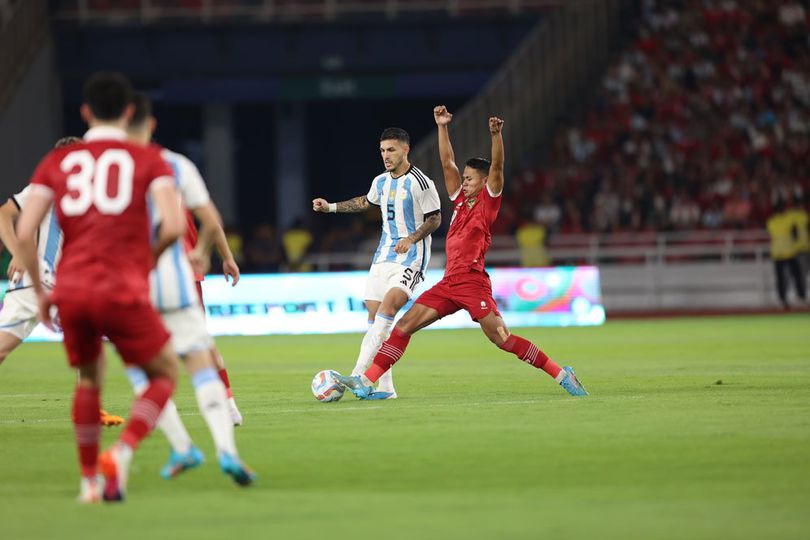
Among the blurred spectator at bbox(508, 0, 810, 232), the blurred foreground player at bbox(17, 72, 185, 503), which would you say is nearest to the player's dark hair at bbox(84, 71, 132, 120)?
the blurred foreground player at bbox(17, 72, 185, 503)

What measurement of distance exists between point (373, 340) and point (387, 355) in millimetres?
430

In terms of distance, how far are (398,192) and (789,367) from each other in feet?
16.7

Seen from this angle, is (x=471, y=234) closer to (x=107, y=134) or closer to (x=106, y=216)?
(x=107, y=134)

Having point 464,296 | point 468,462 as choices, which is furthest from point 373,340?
point 468,462

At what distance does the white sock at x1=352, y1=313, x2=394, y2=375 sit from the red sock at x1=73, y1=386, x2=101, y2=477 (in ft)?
18.3

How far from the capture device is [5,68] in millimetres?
33594

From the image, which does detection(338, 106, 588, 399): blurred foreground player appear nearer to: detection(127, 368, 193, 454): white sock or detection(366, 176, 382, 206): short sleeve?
detection(366, 176, 382, 206): short sleeve

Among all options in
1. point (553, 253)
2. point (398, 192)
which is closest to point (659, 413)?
point (398, 192)

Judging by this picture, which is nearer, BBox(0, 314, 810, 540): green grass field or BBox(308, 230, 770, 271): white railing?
BBox(0, 314, 810, 540): green grass field

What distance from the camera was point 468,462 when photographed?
8.64 metres

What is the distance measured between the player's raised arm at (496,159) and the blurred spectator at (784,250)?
695 inches

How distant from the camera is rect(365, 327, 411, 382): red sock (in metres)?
12.6

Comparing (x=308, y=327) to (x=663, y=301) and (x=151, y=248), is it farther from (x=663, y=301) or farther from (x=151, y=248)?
(x=151, y=248)

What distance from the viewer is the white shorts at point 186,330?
25.9 ft
